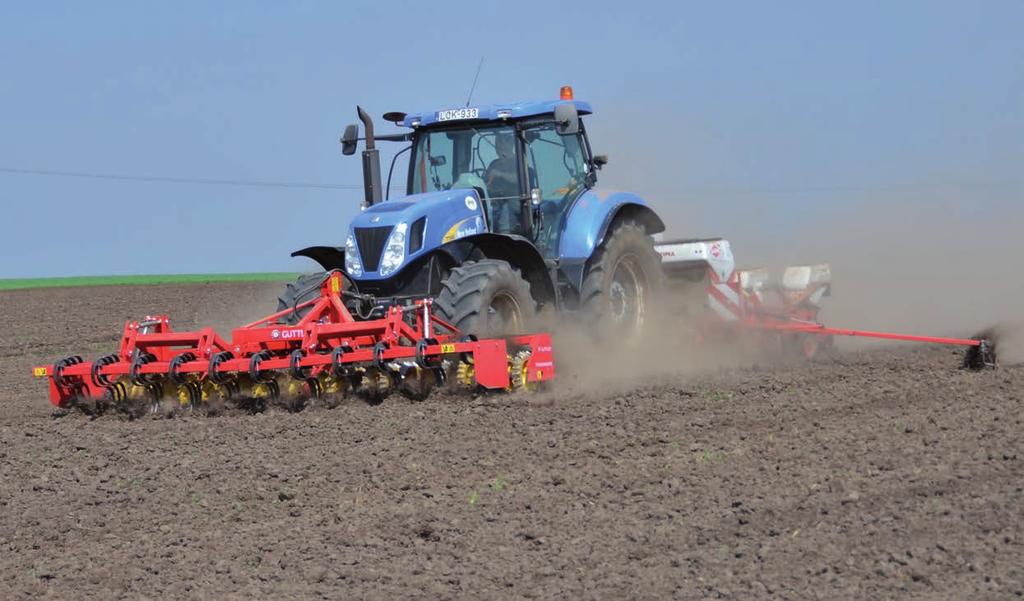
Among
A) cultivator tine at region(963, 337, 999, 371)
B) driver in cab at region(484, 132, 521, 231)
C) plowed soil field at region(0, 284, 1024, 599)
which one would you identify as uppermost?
driver in cab at region(484, 132, 521, 231)

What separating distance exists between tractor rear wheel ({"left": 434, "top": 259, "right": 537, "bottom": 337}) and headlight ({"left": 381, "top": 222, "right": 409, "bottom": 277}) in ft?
1.19

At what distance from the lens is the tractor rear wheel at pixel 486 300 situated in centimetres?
869

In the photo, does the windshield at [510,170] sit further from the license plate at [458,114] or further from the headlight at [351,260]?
the headlight at [351,260]

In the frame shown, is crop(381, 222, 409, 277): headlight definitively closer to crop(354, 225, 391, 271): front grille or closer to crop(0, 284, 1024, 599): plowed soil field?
crop(354, 225, 391, 271): front grille

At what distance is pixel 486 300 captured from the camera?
8.75 meters

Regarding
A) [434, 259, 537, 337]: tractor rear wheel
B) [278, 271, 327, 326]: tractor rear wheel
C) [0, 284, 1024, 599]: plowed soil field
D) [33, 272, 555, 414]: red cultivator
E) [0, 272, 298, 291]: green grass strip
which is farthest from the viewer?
[0, 272, 298, 291]: green grass strip

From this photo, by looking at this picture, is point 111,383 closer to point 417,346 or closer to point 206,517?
point 417,346

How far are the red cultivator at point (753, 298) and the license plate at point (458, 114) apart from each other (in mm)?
2703

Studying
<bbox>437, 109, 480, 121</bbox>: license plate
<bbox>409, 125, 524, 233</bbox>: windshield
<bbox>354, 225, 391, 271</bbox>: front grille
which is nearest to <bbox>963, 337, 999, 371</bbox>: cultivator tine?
<bbox>409, 125, 524, 233</bbox>: windshield

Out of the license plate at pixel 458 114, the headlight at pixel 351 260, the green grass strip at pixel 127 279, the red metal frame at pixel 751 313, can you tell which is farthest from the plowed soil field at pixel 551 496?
the green grass strip at pixel 127 279

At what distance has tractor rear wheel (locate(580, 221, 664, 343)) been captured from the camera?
9.78 meters

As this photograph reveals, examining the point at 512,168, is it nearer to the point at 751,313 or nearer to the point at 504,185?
the point at 504,185

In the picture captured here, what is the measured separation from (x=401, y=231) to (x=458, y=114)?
133 centimetres

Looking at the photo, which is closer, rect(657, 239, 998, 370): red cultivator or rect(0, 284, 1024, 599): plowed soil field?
rect(0, 284, 1024, 599): plowed soil field
